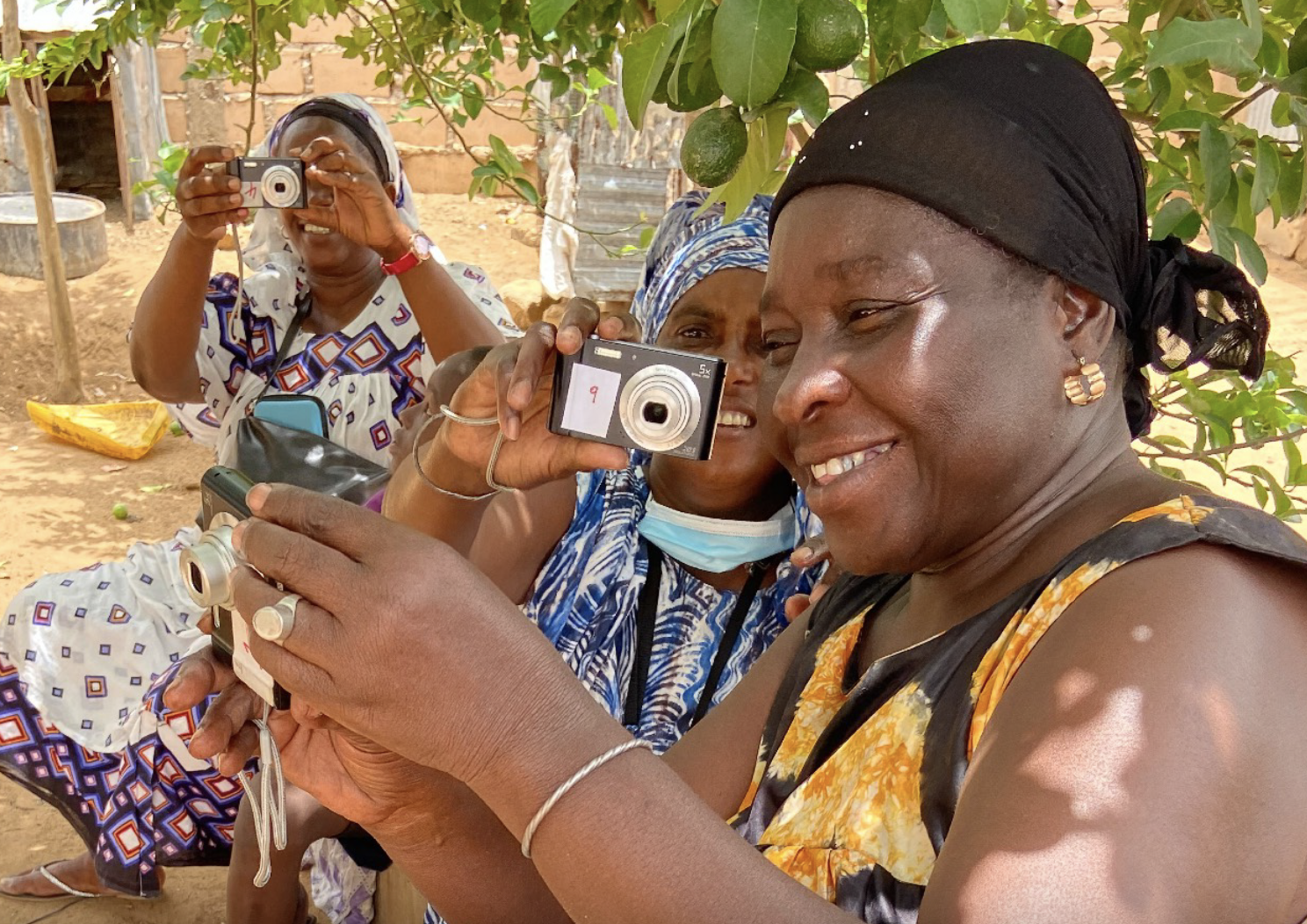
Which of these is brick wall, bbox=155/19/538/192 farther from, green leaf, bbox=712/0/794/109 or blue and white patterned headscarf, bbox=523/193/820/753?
green leaf, bbox=712/0/794/109

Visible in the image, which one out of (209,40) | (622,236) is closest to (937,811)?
(209,40)

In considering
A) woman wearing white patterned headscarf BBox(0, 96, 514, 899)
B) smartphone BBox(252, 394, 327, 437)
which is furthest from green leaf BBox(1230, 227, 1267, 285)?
smartphone BBox(252, 394, 327, 437)

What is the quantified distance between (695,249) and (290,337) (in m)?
1.73

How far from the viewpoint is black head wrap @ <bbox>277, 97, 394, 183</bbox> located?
363cm

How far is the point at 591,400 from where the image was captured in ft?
4.74

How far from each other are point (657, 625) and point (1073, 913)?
4.70 feet

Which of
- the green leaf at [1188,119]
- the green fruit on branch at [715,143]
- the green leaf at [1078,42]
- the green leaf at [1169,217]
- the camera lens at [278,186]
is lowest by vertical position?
the camera lens at [278,186]

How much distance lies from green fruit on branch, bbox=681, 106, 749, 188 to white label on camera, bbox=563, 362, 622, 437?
0.38m

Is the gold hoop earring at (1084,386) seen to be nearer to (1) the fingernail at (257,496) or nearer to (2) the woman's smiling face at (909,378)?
(2) the woman's smiling face at (909,378)

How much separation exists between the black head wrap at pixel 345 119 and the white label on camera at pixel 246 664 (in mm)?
2566

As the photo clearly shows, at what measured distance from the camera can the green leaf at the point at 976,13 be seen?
4.11ft

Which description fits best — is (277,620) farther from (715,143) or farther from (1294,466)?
(1294,466)

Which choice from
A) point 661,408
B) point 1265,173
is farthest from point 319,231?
point 1265,173

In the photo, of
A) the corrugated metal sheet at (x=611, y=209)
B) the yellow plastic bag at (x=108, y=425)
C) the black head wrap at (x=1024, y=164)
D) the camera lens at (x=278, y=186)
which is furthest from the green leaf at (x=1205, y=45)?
the corrugated metal sheet at (x=611, y=209)
